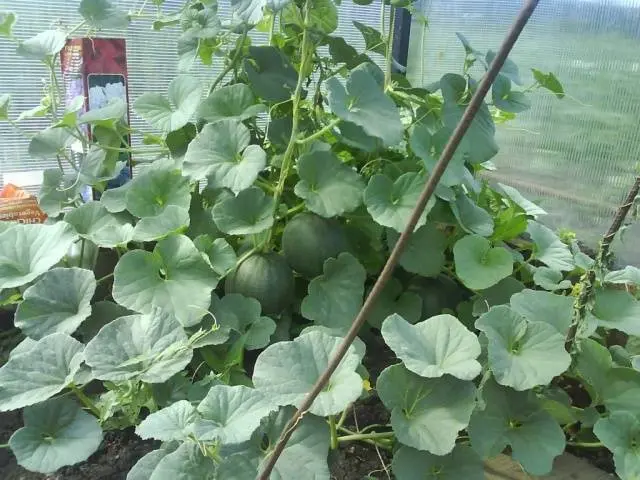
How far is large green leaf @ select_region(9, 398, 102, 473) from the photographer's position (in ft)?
2.36

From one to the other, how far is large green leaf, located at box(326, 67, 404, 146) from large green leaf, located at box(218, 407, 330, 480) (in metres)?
0.41

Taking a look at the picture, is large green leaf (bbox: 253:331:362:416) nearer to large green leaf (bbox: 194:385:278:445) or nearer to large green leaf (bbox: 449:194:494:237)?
large green leaf (bbox: 194:385:278:445)

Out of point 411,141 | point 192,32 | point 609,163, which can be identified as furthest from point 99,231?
point 609,163

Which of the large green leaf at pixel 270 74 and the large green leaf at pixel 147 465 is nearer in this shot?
the large green leaf at pixel 147 465

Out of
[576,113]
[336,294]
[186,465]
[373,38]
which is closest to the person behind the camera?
[186,465]

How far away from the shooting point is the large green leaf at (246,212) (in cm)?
95

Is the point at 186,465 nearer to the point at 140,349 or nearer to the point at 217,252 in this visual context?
the point at 140,349

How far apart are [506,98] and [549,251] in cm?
29

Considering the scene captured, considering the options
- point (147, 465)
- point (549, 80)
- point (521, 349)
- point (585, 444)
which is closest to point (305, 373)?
point (147, 465)

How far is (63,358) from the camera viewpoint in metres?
0.78

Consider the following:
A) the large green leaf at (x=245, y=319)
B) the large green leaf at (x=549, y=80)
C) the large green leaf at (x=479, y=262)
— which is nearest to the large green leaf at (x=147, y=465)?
the large green leaf at (x=245, y=319)

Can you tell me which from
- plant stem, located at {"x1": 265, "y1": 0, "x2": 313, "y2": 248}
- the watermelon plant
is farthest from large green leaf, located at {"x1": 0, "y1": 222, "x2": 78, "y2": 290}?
plant stem, located at {"x1": 265, "y1": 0, "x2": 313, "y2": 248}

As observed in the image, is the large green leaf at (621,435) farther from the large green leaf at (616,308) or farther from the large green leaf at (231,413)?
the large green leaf at (231,413)

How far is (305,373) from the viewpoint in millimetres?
738
